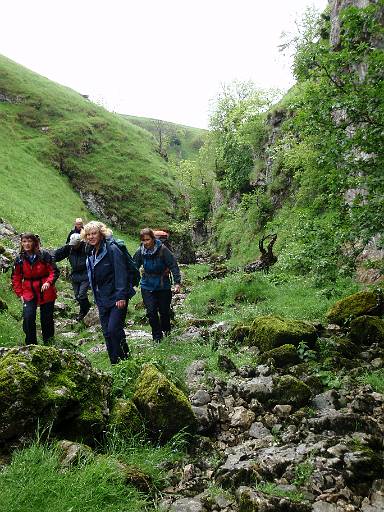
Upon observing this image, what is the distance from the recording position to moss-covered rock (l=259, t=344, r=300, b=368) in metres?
8.66

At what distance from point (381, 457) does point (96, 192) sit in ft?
187

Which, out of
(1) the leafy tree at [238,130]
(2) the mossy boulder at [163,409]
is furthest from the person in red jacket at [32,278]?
(1) the leafy tree at [238,130]

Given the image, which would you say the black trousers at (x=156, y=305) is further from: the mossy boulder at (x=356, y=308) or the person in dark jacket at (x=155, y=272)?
the mossy boulder at (x=356, y=308)

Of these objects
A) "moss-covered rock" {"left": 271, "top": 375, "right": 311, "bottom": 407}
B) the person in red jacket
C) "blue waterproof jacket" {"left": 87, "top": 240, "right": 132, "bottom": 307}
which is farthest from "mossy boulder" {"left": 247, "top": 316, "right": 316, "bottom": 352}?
the person in red jacket

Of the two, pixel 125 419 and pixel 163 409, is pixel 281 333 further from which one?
pixel 125 419

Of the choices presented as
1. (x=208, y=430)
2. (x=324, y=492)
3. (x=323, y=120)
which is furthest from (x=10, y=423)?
(x=323, y=120)

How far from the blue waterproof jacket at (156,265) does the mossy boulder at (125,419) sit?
4925 mm

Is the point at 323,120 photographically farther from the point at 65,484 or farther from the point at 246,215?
the point at 246,215

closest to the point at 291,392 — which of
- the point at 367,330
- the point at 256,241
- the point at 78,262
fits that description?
the point at 367,330

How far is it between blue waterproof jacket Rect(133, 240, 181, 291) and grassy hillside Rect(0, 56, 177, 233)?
113 ft

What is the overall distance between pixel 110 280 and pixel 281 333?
148 inches

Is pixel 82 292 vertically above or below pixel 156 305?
below

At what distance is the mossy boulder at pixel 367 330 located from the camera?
31.2 ft

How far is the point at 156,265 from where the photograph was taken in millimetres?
10773
